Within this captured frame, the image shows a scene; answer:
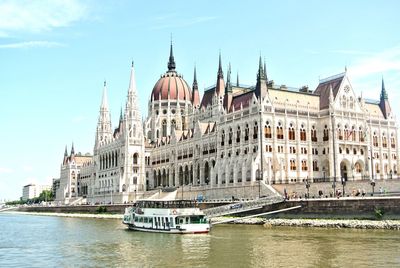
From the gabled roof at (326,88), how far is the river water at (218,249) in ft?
173

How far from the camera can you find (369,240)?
49.8 meters

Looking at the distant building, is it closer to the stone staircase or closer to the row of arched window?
the row of arched window

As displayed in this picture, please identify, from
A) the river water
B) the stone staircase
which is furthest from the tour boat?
the stone staircase

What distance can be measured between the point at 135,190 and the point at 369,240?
101 metres

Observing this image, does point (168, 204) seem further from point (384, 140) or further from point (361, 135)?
point (384, 140)

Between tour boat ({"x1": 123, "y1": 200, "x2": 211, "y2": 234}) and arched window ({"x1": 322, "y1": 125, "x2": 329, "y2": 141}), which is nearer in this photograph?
tour boat ({"x1": 123, "y1": 200, "x2": 211, "y2": 234})

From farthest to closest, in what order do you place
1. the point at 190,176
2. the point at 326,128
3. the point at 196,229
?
the point at 190,176, the point at 326,128, the point at 196,229

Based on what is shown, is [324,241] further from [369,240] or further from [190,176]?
[190,176]

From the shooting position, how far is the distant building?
103125 mm

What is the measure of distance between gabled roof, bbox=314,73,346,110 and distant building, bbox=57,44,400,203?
25cm

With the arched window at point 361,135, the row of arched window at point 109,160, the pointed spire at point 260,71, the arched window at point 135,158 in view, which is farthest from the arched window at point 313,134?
the row of arched window at point 109,160

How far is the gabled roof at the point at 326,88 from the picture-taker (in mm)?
111188

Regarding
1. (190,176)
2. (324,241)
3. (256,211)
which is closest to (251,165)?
(256,211)

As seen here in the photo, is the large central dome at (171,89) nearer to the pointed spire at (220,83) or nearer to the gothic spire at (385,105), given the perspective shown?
the pointed spire at (220,83)
